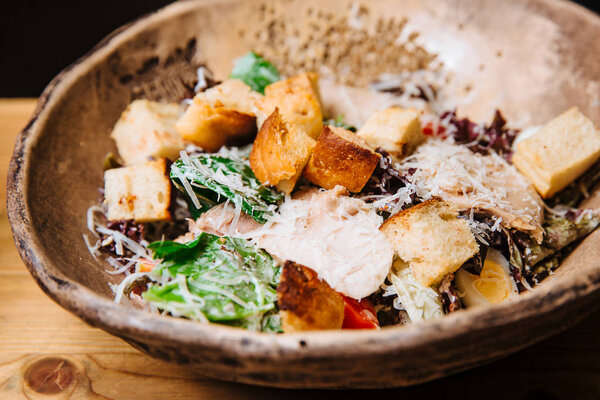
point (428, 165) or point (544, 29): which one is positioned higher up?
point (544, 29)

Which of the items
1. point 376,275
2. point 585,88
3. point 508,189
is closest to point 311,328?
point 376,275

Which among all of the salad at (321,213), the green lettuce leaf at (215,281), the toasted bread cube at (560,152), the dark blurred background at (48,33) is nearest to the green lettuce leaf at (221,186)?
the salad at (321,213)

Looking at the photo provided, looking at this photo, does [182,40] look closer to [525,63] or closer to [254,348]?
[525,63]

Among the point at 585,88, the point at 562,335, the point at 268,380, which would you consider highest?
the point at 585,88

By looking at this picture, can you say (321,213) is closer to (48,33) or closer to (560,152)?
(560,152)

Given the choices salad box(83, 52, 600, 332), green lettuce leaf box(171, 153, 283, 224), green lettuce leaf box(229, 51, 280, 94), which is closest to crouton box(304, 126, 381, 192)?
salad box(83, 52, 600, 332)

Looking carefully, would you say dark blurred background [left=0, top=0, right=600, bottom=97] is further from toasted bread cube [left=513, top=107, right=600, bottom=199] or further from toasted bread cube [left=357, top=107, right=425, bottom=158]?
toasted bread cube [left=513, top=107, right=600, bottom=199]
